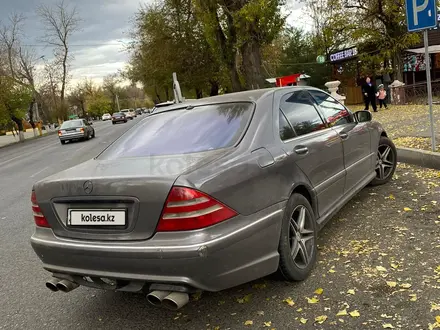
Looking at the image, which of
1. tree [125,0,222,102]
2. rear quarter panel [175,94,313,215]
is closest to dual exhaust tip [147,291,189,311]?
rear quarter panel [175,94,313,215]

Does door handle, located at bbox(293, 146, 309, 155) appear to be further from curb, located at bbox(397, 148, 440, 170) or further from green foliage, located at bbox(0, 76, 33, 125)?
green foliage, located at bbox(0, 76, 33, 125)

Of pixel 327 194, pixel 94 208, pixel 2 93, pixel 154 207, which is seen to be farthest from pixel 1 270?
pixel 2 93

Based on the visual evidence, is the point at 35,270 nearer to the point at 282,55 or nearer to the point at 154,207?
the point at 154,207

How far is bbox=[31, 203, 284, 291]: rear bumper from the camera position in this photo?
2.54 metres

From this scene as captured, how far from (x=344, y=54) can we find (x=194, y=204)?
26570 mm

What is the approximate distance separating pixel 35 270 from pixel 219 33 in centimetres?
2043

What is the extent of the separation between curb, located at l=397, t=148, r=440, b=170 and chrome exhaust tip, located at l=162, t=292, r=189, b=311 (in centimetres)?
520

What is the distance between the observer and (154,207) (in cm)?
261

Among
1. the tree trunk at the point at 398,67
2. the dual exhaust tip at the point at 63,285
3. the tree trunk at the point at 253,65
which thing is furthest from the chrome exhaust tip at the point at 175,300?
the tree trunk at the point at 398,67

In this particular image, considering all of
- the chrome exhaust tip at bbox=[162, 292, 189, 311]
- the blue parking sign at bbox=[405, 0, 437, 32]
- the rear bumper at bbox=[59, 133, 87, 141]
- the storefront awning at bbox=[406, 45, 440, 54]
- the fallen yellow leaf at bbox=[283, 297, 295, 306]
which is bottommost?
the fallen yellow leaf at bbox=[283, 297, 295, 306]

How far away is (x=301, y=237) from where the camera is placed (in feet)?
11.2

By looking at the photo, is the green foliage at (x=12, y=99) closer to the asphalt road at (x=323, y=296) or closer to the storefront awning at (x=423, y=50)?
the storefront awning at (x=423, y=50)

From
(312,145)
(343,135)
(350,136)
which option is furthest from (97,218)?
(350,136)

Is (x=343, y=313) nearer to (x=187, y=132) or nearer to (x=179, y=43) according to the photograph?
(x=187, y=132)
